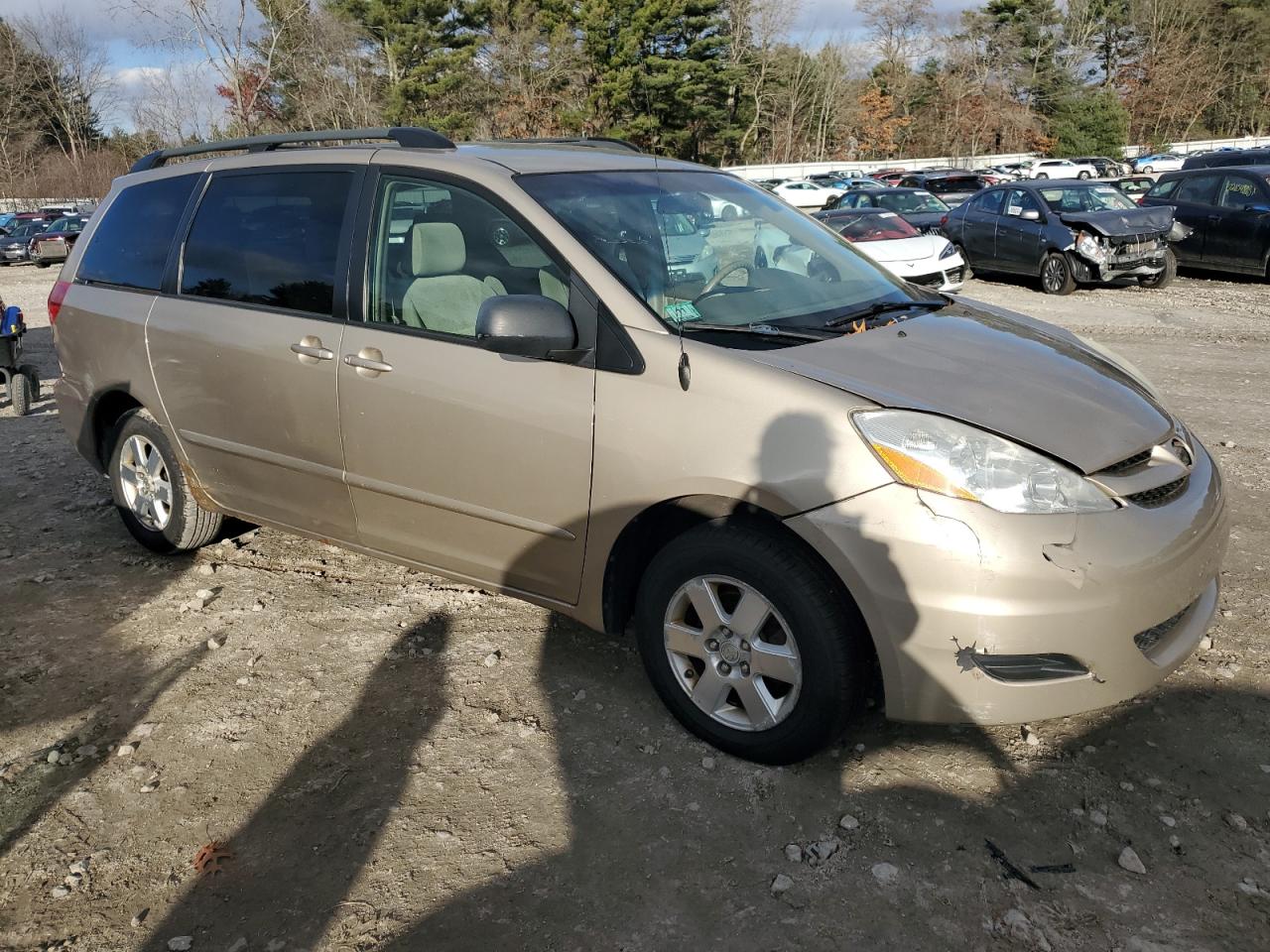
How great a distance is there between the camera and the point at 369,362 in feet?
11.7

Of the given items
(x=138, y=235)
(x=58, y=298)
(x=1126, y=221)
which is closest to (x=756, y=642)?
(x=138, y=235)

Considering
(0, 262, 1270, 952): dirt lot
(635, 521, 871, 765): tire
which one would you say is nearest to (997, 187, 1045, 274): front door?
(0, 262, 1270, 952): dirt lot

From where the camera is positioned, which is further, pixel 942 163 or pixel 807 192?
pixel 942 163

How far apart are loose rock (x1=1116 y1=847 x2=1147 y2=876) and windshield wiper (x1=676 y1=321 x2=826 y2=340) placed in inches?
66.9

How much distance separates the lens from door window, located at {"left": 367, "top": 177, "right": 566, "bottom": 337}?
3381 millimetres

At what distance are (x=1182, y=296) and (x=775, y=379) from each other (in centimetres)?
1360

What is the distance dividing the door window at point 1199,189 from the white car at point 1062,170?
2684 cm

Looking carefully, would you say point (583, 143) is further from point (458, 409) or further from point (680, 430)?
point (680, 430)

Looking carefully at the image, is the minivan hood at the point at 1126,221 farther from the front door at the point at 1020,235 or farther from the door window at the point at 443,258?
the door window at the point at 443,258

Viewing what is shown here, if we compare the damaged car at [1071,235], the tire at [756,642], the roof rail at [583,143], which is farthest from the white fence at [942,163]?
the tire at [756,642]

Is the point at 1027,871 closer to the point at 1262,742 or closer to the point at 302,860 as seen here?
the point at 1262,742

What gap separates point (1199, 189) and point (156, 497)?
15835mm

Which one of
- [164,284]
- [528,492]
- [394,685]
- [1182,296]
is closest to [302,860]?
[394,685]

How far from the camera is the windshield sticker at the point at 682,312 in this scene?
3118 mm
